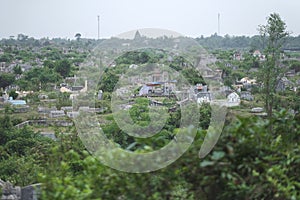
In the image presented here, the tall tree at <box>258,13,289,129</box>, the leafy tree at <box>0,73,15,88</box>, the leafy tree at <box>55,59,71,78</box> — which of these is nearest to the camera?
the tall tree at <box>258,13,289,129</box>

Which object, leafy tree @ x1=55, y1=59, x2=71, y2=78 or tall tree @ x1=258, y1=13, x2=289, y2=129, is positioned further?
leafy tree @ x1=55, y1=59, x2=71, y2=78

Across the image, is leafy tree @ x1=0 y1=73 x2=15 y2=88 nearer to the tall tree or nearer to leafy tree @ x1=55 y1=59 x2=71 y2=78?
leafy tree @ x1=55 y1=59 x2=71 y2=78

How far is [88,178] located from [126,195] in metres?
0.15

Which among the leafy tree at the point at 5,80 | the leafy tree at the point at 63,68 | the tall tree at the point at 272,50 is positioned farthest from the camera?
the leafy tree at the point at 63,68

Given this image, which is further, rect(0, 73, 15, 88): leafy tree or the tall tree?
rect(0, 73, 15, 88): leafy tree

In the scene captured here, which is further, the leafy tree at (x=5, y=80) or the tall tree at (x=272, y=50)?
the leafy tree at (x=5, y=80)

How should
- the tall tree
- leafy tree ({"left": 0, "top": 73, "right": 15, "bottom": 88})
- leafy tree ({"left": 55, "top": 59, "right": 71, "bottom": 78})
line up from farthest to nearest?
leafy tree ({"left": 55, "top": 59, "right": 71, "bottom": 78}) < leafy tree ({"left": 0, "top": 73, "right": 15, "bottom": 88}) < the tall tree

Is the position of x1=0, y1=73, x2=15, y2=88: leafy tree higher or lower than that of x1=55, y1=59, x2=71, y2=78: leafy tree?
lower

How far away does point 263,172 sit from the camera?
1719mm

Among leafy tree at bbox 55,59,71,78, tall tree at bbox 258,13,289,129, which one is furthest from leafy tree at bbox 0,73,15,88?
tall tree at bbox 258,13,289,129

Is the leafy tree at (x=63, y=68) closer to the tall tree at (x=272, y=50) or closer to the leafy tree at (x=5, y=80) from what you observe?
the leafy tree at (x=5, y=80)

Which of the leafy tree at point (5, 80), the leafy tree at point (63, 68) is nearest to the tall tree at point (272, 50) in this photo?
the leafy tree at point (5, 80)

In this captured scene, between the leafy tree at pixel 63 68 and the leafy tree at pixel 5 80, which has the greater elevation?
the leafy tree at pixel 63 68

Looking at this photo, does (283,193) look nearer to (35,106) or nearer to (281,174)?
(281,174)
